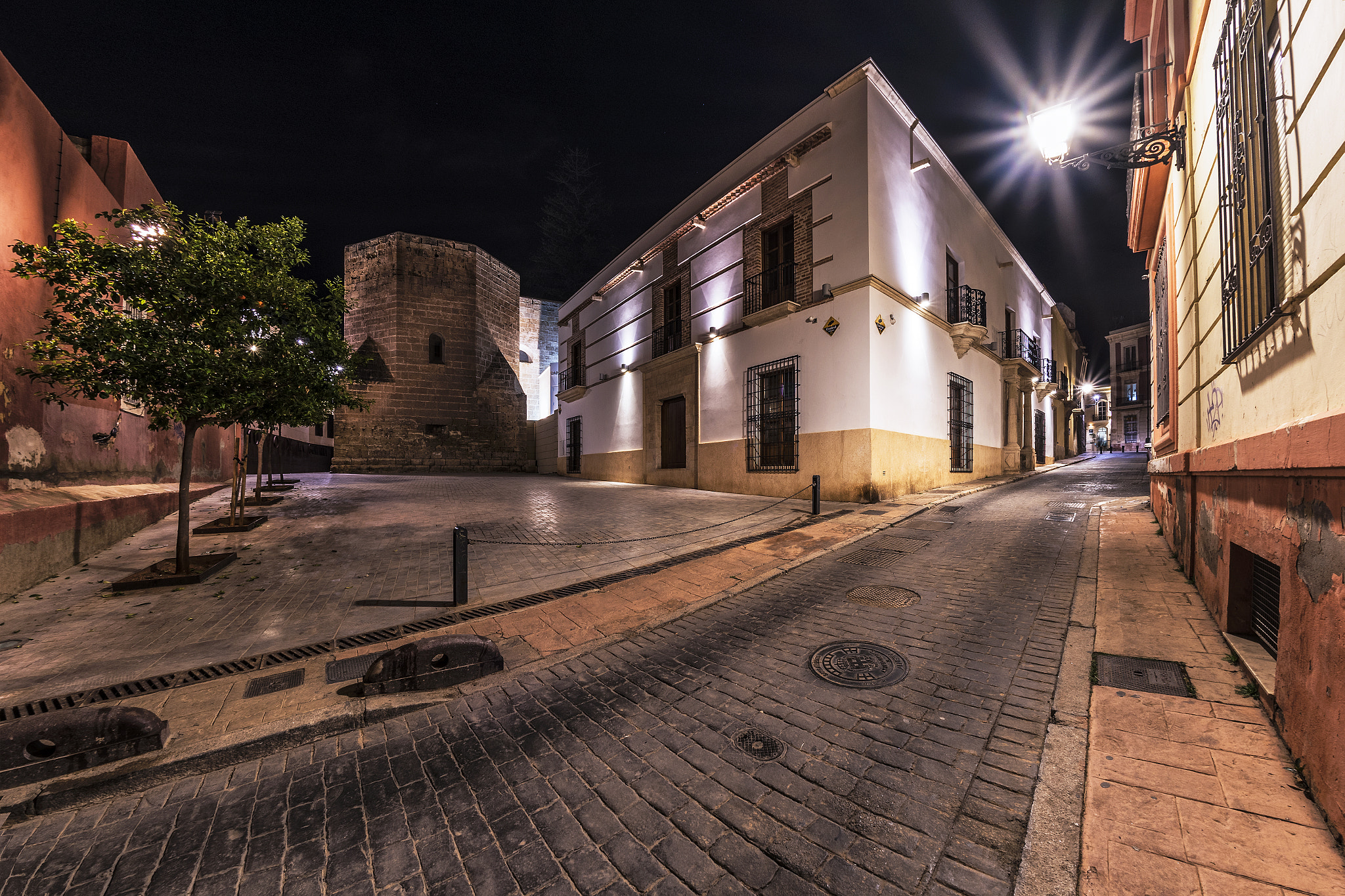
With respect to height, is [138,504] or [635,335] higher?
[635,335]

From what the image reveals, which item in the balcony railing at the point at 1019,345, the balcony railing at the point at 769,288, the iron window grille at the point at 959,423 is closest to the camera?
the balcony railing at the point at 769,288

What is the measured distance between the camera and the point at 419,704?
114 inches

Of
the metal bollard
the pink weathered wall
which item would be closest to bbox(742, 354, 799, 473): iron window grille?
the metal bollard

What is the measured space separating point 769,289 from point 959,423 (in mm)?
7000

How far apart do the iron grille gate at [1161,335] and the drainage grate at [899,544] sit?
3.94m

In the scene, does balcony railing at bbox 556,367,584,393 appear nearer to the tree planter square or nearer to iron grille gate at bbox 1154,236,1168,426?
the tree planter square

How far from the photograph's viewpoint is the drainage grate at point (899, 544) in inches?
249

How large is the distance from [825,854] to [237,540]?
8861mm

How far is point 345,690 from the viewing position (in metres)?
3.01

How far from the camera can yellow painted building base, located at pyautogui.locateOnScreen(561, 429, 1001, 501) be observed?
9.95m

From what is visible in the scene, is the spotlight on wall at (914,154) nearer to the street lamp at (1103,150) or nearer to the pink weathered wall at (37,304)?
the street lamp at (1103,150)

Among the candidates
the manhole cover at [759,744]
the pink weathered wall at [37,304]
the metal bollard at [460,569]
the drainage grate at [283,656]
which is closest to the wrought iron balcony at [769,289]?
the drainage grate at [283,656]

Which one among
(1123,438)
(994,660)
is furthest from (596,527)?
(1123,438)

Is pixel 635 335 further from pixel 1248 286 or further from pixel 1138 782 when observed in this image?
pixel 1138 782
